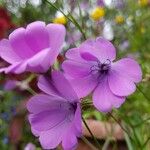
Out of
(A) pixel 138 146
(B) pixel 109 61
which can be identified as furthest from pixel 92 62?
(A) pixel 138 146

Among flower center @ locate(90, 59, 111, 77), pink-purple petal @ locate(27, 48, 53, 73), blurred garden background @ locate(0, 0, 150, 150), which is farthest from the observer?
blurred garden background @ locate(0, 0, 150, 150)

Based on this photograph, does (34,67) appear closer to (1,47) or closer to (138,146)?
(1,47)

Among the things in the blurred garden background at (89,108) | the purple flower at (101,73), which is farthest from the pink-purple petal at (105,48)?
the blurred garden background at (89,108)

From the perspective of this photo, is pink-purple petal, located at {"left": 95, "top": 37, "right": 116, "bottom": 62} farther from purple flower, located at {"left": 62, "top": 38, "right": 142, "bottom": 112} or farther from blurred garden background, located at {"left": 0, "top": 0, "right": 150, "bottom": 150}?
blurred garden background, located at {"left": 0, "top": 0, "right": 150, "bottom": 150}

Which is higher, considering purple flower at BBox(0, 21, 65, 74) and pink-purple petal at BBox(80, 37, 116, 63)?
purple flower at BBox(0, 21, 65, 74)

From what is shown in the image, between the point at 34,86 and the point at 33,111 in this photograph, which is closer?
the point at 33,111

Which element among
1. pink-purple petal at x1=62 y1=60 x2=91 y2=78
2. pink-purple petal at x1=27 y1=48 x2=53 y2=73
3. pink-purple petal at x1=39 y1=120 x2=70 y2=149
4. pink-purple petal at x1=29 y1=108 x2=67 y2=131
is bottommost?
pink-purple petal at x1=39 y1=120 x2=70 y2=149

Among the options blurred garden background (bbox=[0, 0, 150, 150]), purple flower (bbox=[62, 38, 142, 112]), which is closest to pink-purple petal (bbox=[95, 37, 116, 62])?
purple flower (bbox=[62, 38, 142, 112])

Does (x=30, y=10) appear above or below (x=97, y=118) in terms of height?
below
